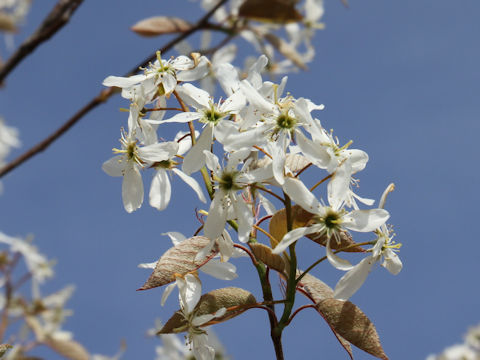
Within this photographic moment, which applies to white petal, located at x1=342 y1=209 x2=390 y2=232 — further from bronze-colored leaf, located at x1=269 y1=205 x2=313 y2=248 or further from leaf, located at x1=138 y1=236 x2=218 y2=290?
leaf, located at x1=138 y1=236 x2=218 y2=290

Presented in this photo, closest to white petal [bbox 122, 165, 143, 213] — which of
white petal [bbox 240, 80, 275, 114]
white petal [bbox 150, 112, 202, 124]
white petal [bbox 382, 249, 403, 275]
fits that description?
white petal [bbox 150, 112, 202, 124]

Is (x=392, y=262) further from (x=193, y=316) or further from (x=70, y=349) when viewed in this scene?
(x=70, y=349)

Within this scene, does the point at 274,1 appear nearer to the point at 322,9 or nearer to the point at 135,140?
the point at 135,140

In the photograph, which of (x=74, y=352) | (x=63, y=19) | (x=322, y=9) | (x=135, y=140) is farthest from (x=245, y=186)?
(x=322, y=9)

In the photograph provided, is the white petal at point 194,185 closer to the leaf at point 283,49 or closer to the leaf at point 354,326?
the leaf at point 354,326

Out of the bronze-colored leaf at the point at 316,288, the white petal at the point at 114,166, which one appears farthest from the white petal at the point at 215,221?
the white petal at the point at 114,166

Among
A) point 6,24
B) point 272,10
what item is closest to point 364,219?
point 272,10
